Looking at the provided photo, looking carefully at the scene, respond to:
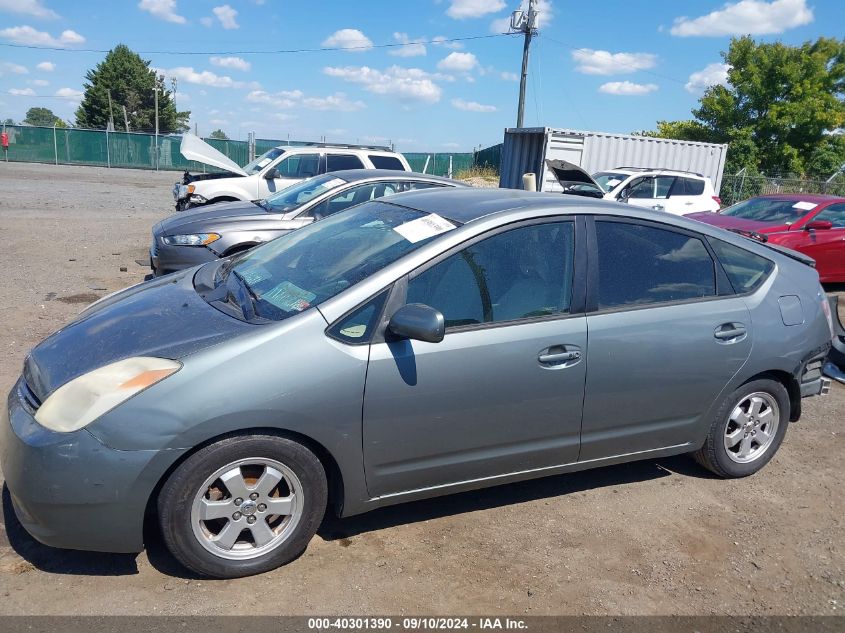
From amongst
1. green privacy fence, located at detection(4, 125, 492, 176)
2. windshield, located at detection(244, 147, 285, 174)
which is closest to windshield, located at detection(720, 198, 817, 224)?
windshield, located at detection(244, 147, 285, 174)

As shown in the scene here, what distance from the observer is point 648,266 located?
384 centimetres

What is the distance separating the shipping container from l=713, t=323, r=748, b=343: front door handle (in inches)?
515

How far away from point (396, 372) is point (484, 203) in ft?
3.89

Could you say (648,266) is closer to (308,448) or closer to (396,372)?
(396,372)

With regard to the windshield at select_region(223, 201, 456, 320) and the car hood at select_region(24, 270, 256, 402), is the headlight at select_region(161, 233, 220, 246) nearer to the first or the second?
the windshield at select_region(223, 201, 456, 320)

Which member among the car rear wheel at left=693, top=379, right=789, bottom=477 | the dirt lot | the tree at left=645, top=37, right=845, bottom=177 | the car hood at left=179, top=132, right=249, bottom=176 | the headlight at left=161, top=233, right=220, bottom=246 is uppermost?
the tree at left=645, top=37, right=845, bottom=177

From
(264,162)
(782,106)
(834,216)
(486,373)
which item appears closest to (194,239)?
(486,373)

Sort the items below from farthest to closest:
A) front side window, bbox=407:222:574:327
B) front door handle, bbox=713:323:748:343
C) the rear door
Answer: front door handle, bbox=713:323:748:343, the rear door, front side window, bbox=407:222:574:327

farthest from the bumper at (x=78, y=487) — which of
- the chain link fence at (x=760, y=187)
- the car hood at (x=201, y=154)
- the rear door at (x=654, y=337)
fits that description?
the chain link fence at (x=760, y=187)

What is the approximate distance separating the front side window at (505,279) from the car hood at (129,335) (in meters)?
0.89

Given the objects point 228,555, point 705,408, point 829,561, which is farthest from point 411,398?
point 829,561

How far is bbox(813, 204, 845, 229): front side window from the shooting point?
10344 mm

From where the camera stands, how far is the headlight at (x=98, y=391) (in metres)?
2.76

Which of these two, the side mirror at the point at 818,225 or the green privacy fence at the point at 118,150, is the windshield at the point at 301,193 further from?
the green privacy fence at the point at 118,150
